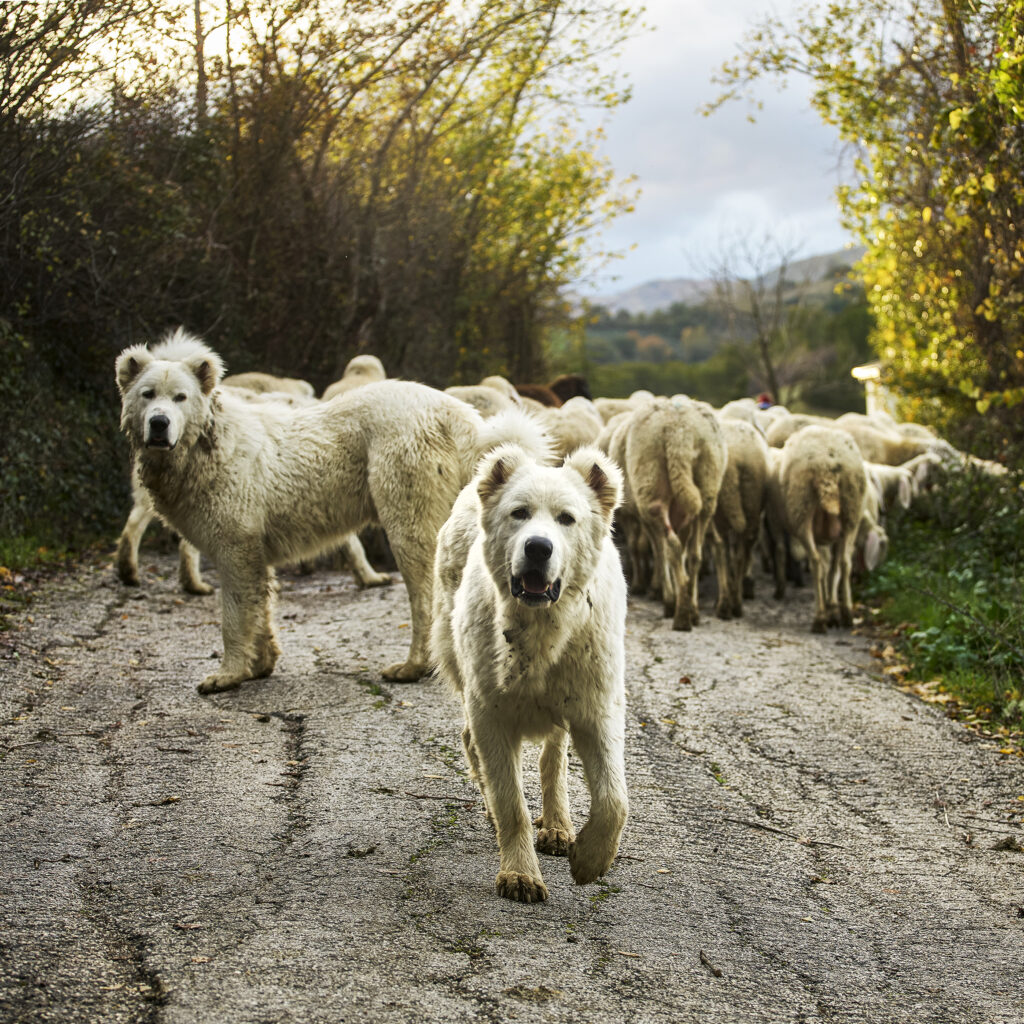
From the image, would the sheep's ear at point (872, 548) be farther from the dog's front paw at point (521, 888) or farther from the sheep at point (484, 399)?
the dog's front paw at point (521, 888)

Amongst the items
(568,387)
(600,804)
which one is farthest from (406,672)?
(568,387)

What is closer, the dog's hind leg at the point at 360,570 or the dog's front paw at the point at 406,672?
the dog's front paw at the point at 406,672

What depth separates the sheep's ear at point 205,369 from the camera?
7355 mm

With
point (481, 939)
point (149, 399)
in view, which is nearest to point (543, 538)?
point (481, 939)

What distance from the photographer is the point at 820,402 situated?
54.4 meters

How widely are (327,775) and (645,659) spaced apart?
12.1 feet

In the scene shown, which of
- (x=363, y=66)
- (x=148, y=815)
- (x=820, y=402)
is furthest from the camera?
(x=820, y=402)

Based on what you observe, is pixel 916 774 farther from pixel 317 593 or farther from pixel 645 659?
pixel 317 593

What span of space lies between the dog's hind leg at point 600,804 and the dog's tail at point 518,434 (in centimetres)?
146

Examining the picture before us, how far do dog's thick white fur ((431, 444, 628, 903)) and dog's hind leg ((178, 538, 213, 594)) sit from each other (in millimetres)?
6309

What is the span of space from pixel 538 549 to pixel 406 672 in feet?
11.8

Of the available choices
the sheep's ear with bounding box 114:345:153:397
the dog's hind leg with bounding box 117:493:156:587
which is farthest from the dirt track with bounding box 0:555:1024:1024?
the dog's hind leg with bounding box 117:493:156:587

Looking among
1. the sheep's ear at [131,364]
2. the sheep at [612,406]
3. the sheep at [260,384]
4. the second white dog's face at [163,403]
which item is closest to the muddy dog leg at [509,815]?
the second white dog's face at [163,403]

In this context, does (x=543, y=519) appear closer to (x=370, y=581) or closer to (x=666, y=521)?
(x=666, y=521)
